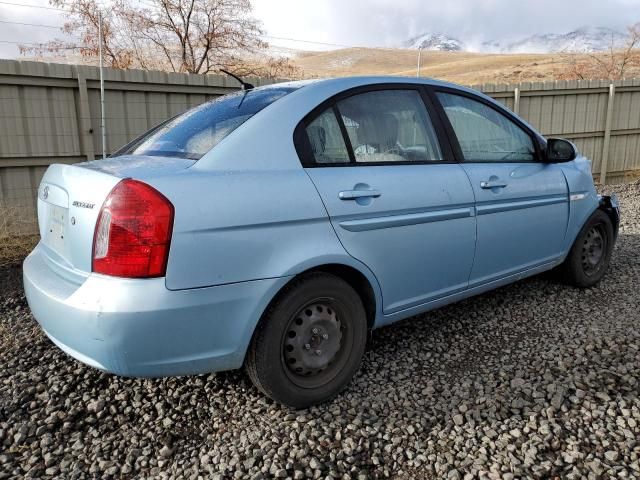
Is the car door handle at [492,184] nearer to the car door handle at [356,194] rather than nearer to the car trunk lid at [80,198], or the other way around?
the car door handle at [356,194]

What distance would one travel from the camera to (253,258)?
2.13 metres

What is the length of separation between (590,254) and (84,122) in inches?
229

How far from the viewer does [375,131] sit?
2.78m

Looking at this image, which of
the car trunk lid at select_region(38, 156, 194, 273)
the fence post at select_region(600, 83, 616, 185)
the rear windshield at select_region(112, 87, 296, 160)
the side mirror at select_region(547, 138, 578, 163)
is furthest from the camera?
the fence post at select_region(600, 83, 616, 185)

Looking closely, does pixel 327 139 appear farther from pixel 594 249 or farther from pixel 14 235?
pixel 14 235

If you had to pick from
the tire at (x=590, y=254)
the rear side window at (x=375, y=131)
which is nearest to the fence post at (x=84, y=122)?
the rear side window at (x=375, y=131)

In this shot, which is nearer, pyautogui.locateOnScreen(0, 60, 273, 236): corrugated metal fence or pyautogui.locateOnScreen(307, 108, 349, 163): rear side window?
pyautogui.locateOnScreen(307, 108, 349, 163): rear side window

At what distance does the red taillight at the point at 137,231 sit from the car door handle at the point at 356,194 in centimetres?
85

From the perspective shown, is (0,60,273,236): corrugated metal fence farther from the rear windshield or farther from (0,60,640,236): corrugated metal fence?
the rear windshield

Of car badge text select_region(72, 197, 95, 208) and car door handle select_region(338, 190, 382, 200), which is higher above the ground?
car badge text select_region(72, 197, 95, 208)

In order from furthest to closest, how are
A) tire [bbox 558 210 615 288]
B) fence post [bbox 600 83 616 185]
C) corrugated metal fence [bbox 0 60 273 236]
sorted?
fence post [bbox 600 83 616 185] < corrugated metal fence [bbox 0 60 273 236] < tire [bbox 558 210 615 288]

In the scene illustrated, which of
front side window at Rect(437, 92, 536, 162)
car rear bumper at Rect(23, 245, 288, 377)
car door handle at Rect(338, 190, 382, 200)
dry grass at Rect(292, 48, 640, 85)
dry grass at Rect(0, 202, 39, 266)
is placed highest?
dry grass at Rect(292, 48, 640, 85)

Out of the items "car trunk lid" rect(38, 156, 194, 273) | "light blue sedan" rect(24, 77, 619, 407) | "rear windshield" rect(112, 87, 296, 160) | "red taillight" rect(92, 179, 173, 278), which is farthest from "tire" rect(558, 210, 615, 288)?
"red taillight" rect(92, 179, 173, 278)

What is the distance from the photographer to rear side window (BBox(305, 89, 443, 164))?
254cm
